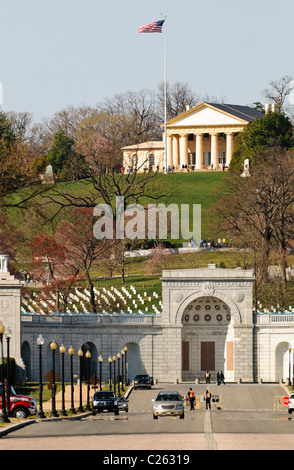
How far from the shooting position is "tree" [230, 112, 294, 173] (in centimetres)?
15400

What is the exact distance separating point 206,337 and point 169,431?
41920 mm

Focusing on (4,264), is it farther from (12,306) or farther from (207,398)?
(207,398)

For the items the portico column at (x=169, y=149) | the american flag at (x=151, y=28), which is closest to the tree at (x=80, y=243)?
the american flag at (x=151, y=28)

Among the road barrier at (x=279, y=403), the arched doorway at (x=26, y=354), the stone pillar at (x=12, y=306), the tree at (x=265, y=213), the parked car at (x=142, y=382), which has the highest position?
the tree at (x=265, y=213)

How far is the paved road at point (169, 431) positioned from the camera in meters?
36.5

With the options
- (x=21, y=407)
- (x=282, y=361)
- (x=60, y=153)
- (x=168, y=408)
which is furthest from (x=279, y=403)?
(x=60, y=153)

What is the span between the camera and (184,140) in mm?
179750

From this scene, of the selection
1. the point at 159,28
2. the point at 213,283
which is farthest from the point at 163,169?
the point at 213,283

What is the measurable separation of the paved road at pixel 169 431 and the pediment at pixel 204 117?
11257 cm

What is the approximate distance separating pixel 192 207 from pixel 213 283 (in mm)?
60685

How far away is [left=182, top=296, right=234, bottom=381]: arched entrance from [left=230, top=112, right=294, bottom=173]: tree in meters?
68.3

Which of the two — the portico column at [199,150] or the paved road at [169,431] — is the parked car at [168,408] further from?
the portico column at [199,150]

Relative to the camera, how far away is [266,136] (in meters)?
155

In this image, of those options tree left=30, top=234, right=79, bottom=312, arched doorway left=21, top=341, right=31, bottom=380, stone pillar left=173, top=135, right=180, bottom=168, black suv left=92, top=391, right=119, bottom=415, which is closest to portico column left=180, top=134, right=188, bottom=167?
stone pillar left=173, top=135, right=180, bottom=168
